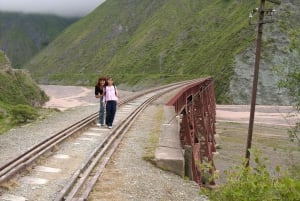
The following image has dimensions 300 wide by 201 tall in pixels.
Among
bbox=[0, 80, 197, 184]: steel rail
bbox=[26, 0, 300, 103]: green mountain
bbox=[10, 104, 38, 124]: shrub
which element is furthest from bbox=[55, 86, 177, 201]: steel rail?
bbox=[26, 0, 300, 103]: green mountain

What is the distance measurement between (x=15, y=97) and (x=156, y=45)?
8708 centimetres

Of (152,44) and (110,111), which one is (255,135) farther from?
(152,44)

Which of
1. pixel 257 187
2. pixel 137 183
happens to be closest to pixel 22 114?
pixel 137 183

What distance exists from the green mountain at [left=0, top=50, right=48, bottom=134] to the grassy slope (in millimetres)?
38391

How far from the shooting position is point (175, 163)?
9.15m

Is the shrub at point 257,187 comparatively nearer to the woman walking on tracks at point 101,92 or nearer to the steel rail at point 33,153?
the steel rail at point 33,153

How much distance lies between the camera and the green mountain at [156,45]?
77125mm

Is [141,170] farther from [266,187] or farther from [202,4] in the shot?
[202,4]

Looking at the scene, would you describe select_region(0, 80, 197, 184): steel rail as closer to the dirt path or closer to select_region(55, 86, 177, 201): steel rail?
select_region(55, 86, 177, 201): steel rail

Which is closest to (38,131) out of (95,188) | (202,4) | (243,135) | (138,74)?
(95,188)

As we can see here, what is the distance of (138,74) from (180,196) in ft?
304

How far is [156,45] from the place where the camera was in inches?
4498

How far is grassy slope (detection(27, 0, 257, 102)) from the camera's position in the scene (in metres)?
81.3

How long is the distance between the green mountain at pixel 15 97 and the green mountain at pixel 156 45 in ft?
125
